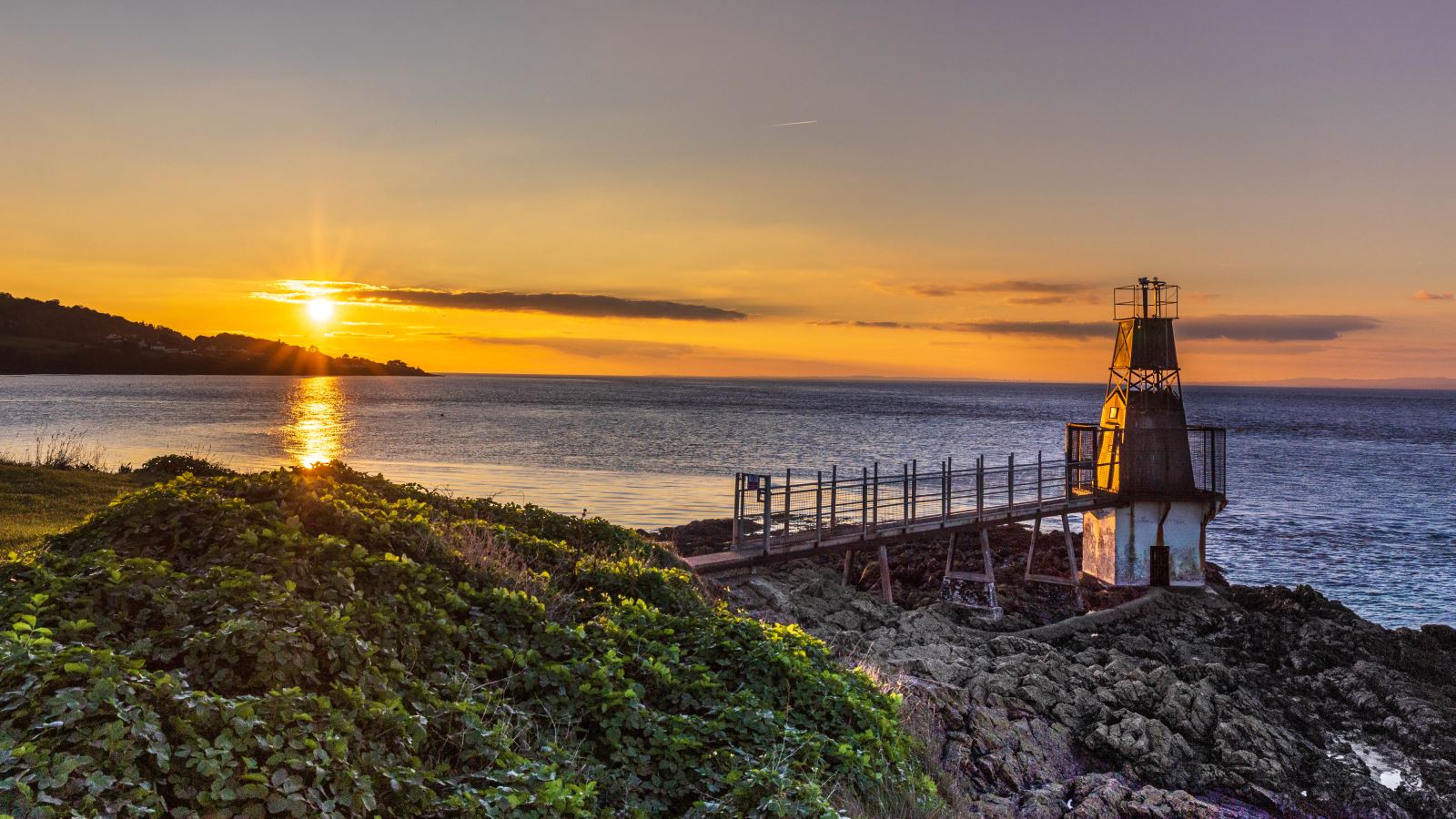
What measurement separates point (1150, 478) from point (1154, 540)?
1688 mm

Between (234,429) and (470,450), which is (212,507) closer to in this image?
(470,450)

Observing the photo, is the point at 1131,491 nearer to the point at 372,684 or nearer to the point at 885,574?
the point at 885,574

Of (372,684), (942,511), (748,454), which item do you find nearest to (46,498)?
(372,684)

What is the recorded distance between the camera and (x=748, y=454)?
61500mm

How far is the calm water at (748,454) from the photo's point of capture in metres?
33.2

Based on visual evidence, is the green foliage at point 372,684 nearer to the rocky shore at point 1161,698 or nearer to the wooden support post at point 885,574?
the rocky shore at point 1161,698

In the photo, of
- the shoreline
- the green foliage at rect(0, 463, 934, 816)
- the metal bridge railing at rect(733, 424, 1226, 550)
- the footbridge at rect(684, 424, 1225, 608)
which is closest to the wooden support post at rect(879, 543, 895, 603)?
the footbridge at rect(684, 424, 1225, 608)

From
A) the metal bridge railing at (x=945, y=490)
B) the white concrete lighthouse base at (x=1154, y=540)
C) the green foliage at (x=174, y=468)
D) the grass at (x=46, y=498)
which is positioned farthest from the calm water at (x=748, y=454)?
the grass at (x=46, y=498)

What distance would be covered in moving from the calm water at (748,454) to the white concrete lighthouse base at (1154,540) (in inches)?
215

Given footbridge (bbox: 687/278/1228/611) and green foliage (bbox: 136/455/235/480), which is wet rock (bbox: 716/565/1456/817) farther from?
green foliage (bbox: 136/455/235/480)

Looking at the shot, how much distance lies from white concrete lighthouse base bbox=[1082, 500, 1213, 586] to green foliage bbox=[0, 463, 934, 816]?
17987mm

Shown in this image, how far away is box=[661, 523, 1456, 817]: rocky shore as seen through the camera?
10.3 meters

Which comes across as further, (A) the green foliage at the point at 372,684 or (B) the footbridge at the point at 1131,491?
(B) the footbridge at the point at 1131,491

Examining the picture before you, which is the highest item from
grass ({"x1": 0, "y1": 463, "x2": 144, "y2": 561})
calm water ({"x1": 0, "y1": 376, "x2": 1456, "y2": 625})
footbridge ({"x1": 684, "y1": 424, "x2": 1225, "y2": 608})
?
grass ({"x1": 0, "y1": 463, "x2": 144, "y2": 561})
